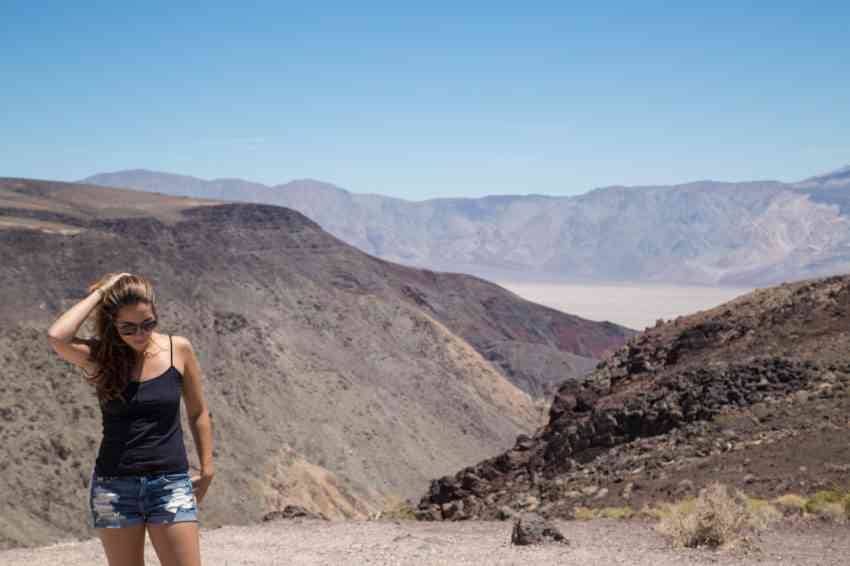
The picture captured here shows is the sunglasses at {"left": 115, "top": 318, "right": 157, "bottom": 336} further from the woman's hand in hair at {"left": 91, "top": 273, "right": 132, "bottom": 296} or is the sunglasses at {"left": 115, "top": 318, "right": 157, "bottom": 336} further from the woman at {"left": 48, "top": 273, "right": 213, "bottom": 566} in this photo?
the woman's hand in hair at {"left": 91, "top": 273, "right": 132, "bottom": 296}

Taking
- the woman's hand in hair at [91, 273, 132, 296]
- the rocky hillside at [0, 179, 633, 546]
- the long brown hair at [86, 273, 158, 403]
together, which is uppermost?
the woman's hand in hair at [91, 273, 132, 296]

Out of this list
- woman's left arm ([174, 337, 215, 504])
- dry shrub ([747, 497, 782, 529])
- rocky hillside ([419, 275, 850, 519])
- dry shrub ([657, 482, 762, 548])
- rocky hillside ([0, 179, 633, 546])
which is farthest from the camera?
rocky hillside ([0, 179, 633, 546])

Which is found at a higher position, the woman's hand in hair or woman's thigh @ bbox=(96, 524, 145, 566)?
the woman's hand in hair

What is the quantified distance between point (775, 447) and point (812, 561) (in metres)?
5.24

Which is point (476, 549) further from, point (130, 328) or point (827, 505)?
point (130, 328)

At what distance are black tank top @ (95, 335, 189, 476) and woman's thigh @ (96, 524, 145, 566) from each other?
0.87 ft

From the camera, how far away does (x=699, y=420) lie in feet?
54.2

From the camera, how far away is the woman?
4.58m

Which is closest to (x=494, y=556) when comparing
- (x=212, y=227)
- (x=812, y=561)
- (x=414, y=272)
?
(x=812, y=561)

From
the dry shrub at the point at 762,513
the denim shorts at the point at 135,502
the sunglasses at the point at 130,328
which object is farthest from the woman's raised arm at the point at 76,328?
the dry shrub at the point at 762,513

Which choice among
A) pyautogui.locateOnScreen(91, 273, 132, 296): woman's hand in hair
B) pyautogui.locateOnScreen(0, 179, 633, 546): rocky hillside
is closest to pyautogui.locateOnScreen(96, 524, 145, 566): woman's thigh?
pyautogui.locateOnScreen(91, 273, 132, 296): woman's hand in hair

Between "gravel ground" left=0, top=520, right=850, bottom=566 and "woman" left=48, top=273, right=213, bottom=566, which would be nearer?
"woman" left=48, top=273, right=213, bottom=566

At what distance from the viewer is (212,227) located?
67688 mm

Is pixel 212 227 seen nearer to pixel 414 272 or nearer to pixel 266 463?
pixel 414 272
